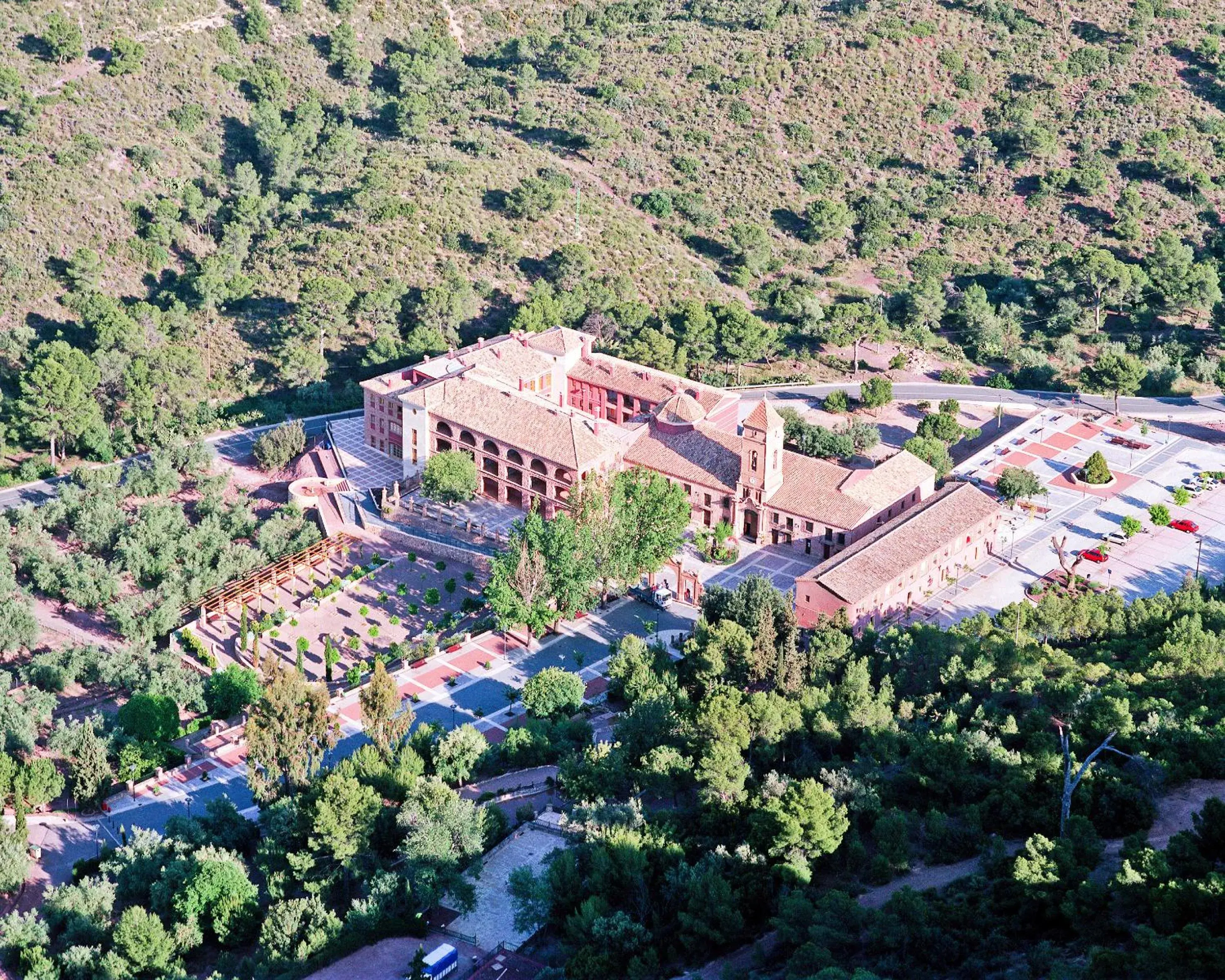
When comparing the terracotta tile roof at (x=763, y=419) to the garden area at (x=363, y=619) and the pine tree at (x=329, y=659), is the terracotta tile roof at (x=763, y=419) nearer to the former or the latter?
the garden area at (x=363, y=619)

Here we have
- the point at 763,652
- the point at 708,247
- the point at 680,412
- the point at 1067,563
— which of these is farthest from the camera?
the point at 708,247

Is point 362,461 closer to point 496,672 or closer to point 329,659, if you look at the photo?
point 329,659

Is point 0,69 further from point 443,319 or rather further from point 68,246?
point 443,319

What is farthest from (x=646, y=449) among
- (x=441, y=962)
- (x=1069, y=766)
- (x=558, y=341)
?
(x=441, y=962)

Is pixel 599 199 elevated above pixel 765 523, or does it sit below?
above

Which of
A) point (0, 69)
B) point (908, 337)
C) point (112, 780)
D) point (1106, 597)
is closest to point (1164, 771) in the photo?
point (1106, 597)

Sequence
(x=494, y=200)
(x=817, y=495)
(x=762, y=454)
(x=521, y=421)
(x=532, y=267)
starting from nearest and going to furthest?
(x=762, y=454)
(x=817, y=495)
(x=521, y=421)
(x=532, y=267)
(x=494, y=200)

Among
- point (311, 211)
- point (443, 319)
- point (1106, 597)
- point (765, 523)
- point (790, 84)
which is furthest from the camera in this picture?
point (790, 84)
